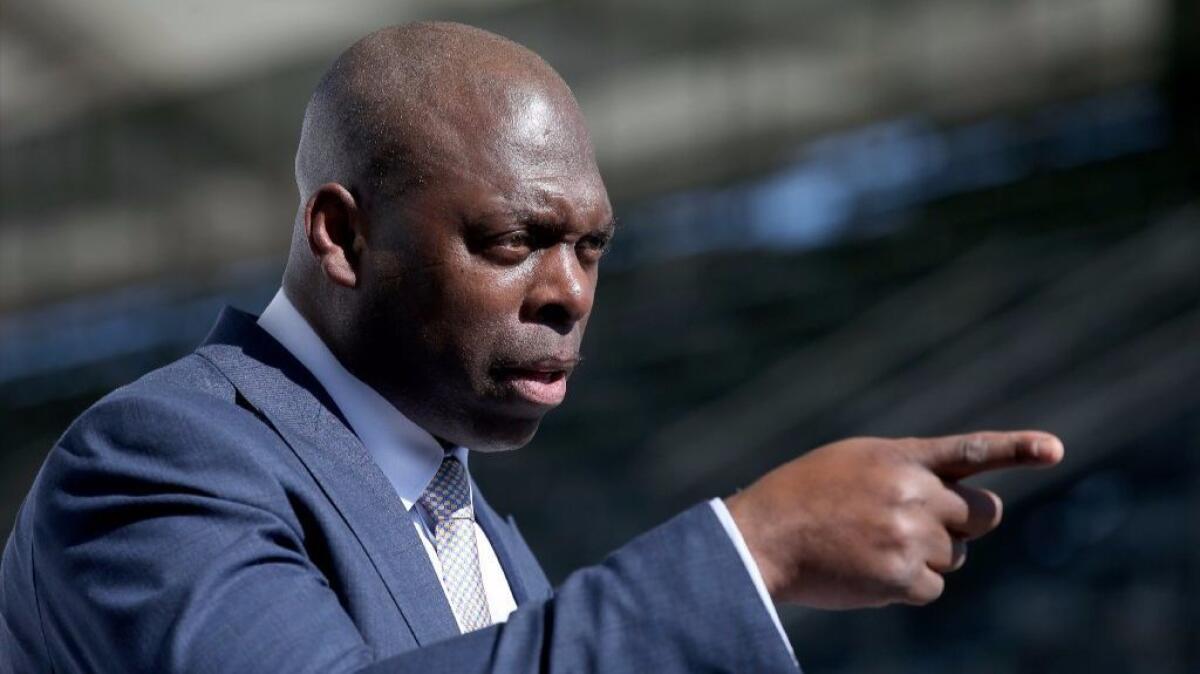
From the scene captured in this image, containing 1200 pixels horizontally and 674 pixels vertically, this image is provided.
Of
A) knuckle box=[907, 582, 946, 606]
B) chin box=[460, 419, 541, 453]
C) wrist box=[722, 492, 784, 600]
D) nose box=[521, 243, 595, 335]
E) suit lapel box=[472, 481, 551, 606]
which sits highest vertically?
nose box=[521, 243, 595, 335]

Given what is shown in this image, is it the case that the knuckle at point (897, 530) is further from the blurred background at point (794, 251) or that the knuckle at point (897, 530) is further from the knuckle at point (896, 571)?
the blurred background at point (794, 251)

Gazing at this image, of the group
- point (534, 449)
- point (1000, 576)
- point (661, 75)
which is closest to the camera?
point (1000, 576)

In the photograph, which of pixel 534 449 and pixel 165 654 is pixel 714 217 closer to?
pixel 534 449

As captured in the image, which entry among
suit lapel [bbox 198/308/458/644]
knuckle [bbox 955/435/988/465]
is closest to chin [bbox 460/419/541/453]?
suit lapel [bbox 198/308/458/644]

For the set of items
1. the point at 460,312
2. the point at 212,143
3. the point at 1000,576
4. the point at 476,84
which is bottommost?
the point at 1000,576

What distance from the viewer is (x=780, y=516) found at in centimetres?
141

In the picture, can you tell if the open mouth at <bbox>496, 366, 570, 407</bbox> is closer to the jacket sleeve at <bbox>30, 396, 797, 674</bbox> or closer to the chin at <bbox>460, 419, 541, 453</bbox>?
the chin at <bbox>460, 419, 541, 453</bbox>

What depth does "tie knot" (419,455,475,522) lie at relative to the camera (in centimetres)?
186

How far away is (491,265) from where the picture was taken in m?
1.73

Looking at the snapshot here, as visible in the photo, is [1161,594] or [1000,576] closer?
[1161,594]

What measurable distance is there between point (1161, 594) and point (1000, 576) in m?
0.66

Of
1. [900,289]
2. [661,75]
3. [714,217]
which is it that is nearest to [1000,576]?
[900,289]

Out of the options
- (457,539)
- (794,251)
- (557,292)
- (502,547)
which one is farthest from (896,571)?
(794,251)

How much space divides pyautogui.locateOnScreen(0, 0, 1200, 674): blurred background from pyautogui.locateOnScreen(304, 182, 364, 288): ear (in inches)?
198
